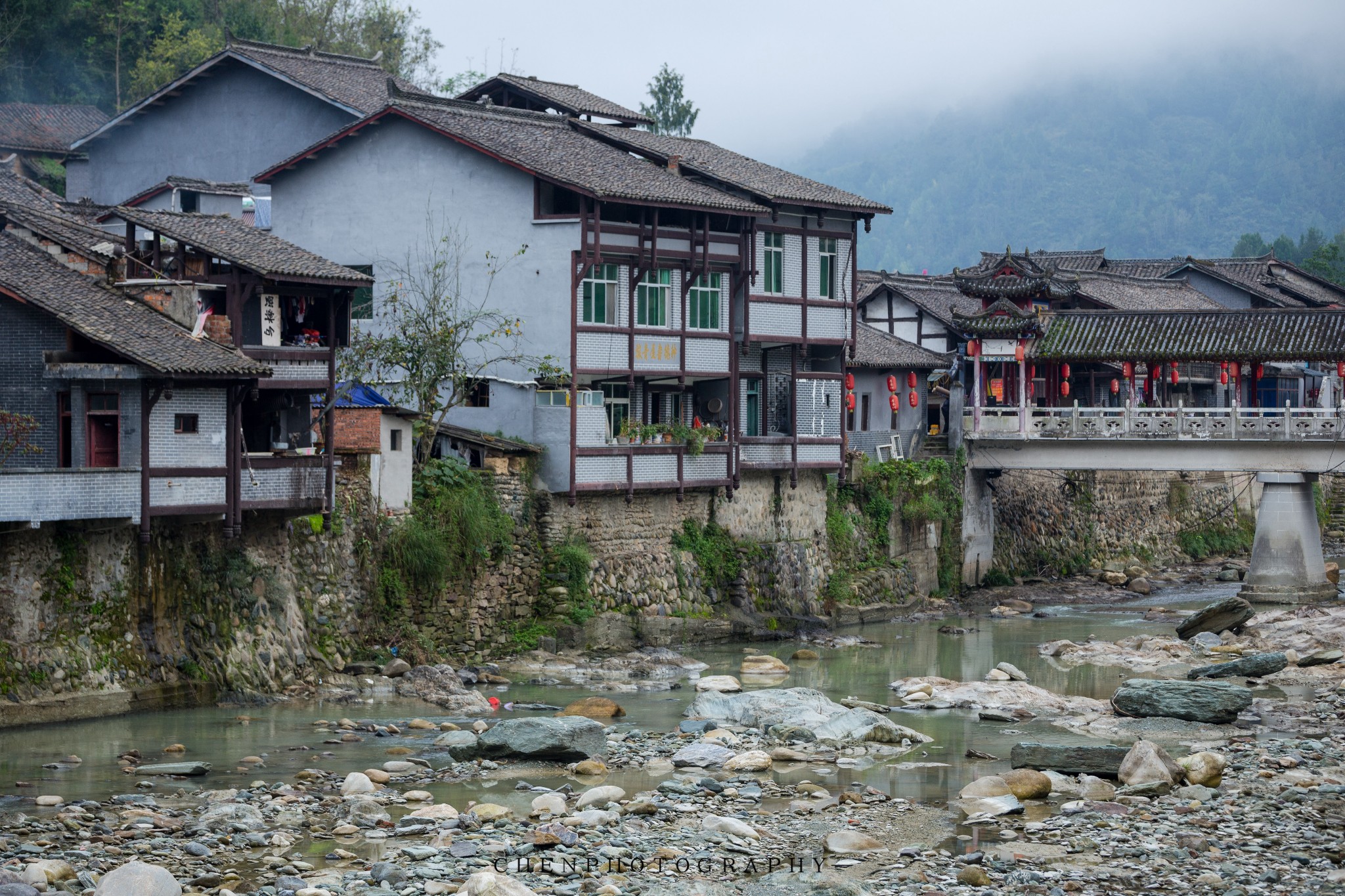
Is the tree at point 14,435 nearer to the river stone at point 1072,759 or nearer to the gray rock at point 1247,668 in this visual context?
the river stone at point 1072,759

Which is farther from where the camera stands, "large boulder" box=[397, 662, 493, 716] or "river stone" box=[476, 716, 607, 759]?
"large boulder" box=[397, 662, 493, 716]

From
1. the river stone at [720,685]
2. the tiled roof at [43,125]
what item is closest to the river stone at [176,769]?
the river stone at [720,685]

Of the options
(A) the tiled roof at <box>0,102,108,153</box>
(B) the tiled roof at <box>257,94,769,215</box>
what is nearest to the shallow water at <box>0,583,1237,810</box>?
(B) the tiled roof at <box>257,94,769,215</box>

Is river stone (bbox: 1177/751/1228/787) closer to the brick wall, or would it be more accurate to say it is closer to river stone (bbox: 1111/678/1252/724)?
river stone (bbox: 1111/678/1252/724)

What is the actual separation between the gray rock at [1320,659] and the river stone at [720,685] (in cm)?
1209

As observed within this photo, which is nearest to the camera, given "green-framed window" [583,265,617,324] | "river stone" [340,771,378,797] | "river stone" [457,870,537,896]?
"river stone" [457,870,537,896]

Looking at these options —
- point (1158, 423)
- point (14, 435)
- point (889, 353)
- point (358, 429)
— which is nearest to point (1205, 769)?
point (358, 429)

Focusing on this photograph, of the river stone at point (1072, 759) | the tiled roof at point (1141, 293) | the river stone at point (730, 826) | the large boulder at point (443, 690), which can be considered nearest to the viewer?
the river stone at point (730, 826)

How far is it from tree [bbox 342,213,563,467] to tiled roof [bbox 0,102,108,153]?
21.1m

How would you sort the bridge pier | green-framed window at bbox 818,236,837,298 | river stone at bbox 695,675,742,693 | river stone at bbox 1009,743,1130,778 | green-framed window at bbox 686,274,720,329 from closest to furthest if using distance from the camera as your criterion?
river stone at bbox 1009,743,1130,778 → river stone at bbox 695,675,742,693 → green-framed window at bbox 686,274,720,329 → green-framed window at bbox 818,236,837,298 → the bridge pier

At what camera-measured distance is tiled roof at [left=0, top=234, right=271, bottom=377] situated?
27781mm

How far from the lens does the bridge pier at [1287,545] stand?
1797 inches

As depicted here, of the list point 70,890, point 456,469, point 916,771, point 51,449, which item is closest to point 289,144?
point 456,469

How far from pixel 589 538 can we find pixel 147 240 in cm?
1134
